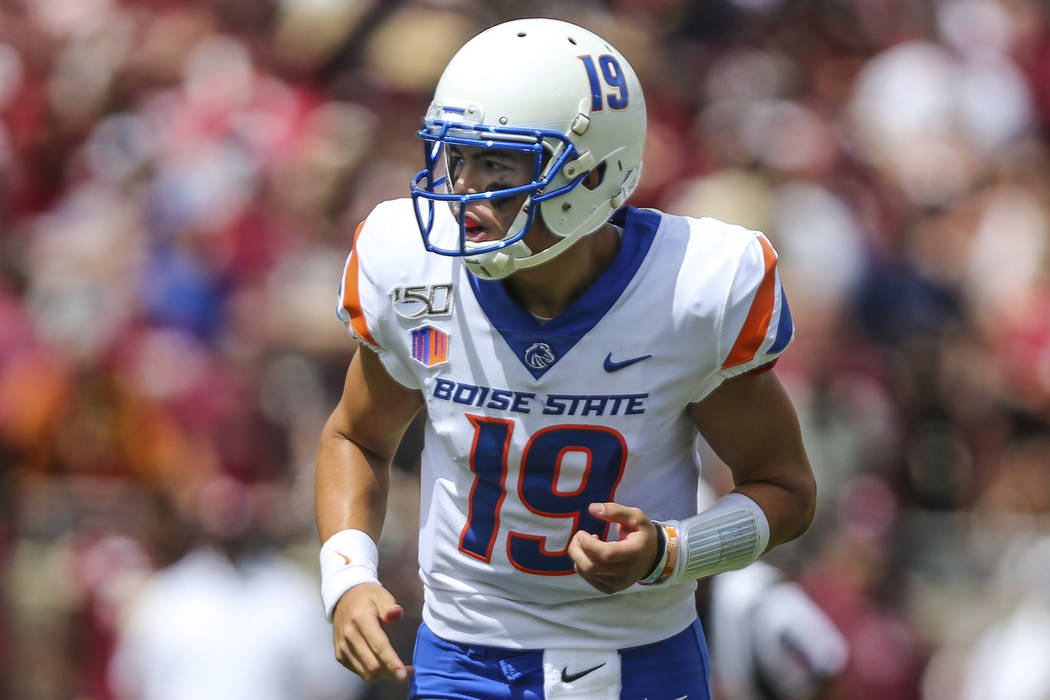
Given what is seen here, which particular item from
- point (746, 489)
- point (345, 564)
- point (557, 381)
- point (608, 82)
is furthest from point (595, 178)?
point (345, 564)

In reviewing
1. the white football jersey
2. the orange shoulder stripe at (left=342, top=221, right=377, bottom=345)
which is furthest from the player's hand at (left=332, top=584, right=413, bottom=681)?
the orange shoulder stripe at (left=342, top=221, right=377, bottom=345)

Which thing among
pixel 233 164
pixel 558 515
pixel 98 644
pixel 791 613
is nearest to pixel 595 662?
pixel 558 515

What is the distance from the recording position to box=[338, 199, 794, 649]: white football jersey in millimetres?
3154

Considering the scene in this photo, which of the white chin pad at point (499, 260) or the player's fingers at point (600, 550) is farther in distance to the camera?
the white chin pad at point (499, 260)

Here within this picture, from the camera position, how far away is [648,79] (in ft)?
28.3

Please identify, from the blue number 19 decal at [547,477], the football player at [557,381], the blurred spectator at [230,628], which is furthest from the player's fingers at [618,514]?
the blurred spectator at [230,628]

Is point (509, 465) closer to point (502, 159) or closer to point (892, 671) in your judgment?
point (502, 159)

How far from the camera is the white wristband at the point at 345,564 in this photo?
10.5ft

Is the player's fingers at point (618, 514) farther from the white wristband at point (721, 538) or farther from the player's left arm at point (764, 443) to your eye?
the player's left arm at point (764, 443)

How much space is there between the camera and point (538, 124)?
3.13 m

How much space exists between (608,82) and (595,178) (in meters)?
0.19

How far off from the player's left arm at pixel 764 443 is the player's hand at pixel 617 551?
0.37 meters

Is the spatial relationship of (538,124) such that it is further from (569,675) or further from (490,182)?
(569,675)

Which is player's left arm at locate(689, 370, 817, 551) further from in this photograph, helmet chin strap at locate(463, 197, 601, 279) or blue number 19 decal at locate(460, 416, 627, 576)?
helmet chin strap at locate(463, 197, 601, 279)
